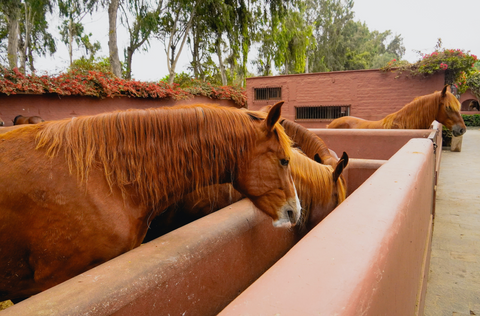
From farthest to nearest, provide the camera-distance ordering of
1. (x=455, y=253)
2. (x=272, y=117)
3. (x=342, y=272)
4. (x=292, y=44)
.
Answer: (x=292, y=44)
(x=455, y=253)
(x=272, y=117)
(x=342, y=272)

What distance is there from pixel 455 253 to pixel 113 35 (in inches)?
627

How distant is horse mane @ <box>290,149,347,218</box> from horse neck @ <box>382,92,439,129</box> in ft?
14.4

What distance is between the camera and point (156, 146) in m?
1.55

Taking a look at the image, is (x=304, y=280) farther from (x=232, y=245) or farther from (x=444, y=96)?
(x=444, y=96)

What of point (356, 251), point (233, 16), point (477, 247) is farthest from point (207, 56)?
point (356, 251)

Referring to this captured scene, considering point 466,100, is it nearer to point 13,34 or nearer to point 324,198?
point 324,198

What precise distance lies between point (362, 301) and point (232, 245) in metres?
0.97

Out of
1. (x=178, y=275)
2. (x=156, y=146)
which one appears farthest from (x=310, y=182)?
(x=178, y=275)

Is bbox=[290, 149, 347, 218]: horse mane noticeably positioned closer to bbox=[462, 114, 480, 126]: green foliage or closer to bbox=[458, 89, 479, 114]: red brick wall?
bbox=[462, 114, 480, 126]: green foliage

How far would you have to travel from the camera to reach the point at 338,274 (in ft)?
1.98

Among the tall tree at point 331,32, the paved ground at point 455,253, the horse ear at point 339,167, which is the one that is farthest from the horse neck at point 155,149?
the tall tree at point 331,32

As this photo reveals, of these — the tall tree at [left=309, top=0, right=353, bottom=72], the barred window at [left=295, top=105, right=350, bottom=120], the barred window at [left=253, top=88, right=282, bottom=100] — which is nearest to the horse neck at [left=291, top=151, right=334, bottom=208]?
the barred window at [left=295, top=105, right=350, bottom=120]

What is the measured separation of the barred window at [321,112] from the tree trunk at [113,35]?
31.6ft

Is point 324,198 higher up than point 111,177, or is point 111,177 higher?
point 111,177
